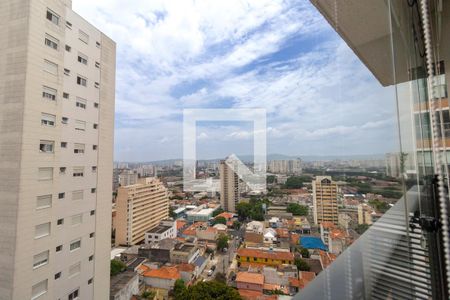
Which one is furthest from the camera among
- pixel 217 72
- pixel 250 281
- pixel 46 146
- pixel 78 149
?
pixel 217 72

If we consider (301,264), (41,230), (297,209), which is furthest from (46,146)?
(301,264)

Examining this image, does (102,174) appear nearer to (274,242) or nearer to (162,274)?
(162,274)

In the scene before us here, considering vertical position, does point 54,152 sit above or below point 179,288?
above

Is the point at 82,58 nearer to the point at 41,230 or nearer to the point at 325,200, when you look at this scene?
the point at 41,230

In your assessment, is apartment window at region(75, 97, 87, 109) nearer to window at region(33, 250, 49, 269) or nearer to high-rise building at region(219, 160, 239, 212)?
window at region(33, 250, 49, 269)

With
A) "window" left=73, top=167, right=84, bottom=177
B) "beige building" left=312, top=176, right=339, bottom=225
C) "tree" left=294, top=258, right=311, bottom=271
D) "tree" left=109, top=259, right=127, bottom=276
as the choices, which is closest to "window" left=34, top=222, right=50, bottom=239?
"window" left=73, top=167, right=84, bottom=177

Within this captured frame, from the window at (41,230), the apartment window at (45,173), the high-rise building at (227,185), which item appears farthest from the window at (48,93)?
the high-rise building at (227,185)
